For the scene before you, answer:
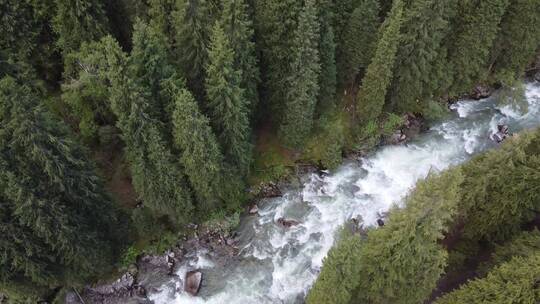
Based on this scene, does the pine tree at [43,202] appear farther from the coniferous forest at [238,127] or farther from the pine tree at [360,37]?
the pine tree at [360,37]

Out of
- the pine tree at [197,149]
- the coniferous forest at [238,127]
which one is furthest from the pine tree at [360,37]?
the pine tree at [197,149]

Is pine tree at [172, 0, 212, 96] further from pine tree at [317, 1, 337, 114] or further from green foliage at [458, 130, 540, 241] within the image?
green foliage at [458, 130, 540, 241]

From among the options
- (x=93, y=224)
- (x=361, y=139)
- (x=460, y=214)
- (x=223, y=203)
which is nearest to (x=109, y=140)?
(x=93, y=224)

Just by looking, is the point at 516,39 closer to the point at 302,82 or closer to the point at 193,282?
the point at 302,82

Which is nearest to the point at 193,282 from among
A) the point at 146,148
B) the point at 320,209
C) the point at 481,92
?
the point at 146,148

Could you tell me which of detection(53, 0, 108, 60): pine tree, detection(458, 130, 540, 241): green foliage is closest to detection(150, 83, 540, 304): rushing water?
detection(458, 130, 540, 241): green foliage

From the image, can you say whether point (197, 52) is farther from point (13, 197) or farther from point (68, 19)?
point (13, 197)
